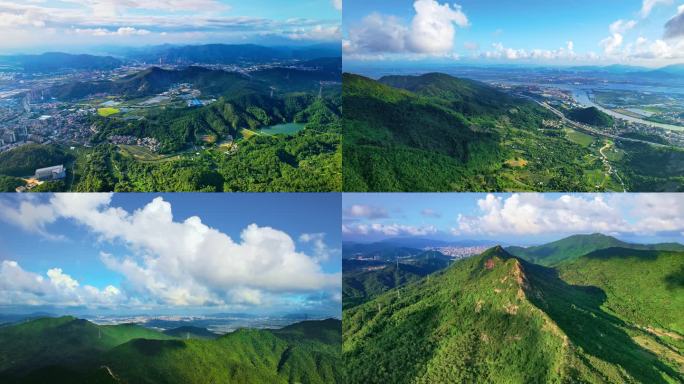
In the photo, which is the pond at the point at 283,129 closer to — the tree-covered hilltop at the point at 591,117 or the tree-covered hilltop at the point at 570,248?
the tree-covered hilltop at the point at 570,248

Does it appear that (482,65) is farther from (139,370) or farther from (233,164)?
(139,370)

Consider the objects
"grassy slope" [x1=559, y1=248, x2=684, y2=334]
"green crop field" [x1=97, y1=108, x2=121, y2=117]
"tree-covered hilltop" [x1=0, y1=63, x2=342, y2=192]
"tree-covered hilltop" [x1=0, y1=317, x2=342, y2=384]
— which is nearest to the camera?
"tree-covered hilltop" [x1=0, y1=317, x2=342, y2=384]

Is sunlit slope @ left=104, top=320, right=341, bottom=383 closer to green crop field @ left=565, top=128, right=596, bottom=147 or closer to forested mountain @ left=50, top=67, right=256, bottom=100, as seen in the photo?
forested mountain @ left=50, top=67, right=256, bottom=100

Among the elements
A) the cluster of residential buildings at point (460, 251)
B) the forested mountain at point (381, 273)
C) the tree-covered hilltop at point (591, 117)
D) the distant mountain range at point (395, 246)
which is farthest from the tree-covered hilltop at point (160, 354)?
the tree-covered hilltop at point (591, 117)

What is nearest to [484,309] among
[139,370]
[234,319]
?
[234,319]

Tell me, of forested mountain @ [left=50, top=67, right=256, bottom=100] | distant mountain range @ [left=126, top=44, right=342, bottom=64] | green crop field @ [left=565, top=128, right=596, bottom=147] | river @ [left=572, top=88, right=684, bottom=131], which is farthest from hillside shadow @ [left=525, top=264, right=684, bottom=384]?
forested mountain @ [left=50, top=67, right=256, bottom=100]

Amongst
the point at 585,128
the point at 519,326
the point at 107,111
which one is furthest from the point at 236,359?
the point at 585,128
